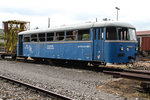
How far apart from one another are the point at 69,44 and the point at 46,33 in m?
3.00

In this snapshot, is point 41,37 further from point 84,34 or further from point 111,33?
point 111,33

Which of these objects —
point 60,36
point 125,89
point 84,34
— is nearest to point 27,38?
point 60,36

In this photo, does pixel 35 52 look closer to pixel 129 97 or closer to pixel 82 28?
pixel 82 28

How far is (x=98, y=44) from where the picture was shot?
460 inches

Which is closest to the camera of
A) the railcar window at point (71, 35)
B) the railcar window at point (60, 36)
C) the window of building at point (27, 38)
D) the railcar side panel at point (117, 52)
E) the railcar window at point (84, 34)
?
the railcar side panel at point (117, 52)

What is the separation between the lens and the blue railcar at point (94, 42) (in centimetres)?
1136

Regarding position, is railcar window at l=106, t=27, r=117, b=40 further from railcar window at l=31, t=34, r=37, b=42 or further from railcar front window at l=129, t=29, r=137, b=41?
railcar window at l=31, t=34, r=37, b=42

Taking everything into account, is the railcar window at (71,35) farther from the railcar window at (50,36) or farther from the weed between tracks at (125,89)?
the weed between tracks at (125,89)

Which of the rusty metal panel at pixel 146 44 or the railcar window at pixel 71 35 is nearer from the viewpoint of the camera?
the railcar window at pixel 71 35

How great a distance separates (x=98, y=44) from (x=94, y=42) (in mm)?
308

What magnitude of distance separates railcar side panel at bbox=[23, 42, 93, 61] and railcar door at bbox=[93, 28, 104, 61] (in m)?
0.38

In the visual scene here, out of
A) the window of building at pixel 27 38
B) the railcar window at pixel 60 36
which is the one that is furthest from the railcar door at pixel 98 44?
the window of building at pixel 27 38

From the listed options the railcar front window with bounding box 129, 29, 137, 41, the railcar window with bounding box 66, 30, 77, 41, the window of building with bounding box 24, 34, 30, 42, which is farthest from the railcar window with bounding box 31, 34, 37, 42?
the railcar front window with bounding box 129, 29, 137, 41

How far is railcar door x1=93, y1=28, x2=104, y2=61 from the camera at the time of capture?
453 inches
